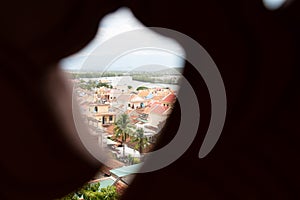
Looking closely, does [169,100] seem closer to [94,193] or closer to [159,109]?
[159,109]

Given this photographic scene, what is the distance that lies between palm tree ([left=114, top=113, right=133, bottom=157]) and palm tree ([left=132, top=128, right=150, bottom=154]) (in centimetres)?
1

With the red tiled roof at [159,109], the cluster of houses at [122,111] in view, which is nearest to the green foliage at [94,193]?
the cluster of houses at [122,111]

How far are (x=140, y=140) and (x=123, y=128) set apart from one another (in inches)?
1.2

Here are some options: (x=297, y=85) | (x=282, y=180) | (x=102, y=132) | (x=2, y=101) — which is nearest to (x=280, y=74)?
(x=297, y=85)

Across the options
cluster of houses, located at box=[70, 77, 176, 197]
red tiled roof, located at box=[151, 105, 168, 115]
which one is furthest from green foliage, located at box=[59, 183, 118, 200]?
red tiled roof, located at box=[151, 105, 168, 115]

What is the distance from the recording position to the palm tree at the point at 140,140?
46cm

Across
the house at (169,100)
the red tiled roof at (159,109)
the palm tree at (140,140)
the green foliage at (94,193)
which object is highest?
the house at (169,100)

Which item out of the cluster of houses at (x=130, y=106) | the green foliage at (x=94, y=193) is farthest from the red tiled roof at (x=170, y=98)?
Answer: the green foliage at (x=94, y=193)

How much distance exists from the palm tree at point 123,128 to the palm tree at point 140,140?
0.5 inches

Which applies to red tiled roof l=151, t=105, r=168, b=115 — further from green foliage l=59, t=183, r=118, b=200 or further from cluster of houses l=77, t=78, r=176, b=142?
green foliage l=59, t=183, r=118, b=200

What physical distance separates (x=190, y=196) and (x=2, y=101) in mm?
296

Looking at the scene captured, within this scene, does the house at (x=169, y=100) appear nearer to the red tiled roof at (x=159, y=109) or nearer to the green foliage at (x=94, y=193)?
the red tiled roof at (x=159, y=109)

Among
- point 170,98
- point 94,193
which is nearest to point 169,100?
point 170,98

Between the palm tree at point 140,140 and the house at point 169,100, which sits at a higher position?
the house at point 169,100
